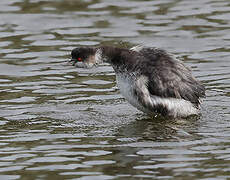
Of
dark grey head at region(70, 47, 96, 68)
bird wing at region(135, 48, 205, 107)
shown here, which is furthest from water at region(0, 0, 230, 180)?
dark grey head at region(70, 47, 96, 68)

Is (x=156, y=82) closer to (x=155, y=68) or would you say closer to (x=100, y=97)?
(x=155, y=68)

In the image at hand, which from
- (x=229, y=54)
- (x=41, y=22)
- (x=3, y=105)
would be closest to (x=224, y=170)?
(x=3, y=105)

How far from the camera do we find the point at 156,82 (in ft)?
41.9

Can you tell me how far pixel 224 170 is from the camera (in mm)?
10203

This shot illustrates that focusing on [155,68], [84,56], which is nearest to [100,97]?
[84,56]

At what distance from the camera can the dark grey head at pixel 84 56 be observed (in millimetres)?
13445

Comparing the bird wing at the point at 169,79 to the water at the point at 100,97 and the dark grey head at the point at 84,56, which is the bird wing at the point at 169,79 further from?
the dark grey head at the point at 84,56

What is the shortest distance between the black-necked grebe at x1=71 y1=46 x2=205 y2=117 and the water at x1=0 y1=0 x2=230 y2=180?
304 millimetres

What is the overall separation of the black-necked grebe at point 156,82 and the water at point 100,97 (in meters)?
0.30

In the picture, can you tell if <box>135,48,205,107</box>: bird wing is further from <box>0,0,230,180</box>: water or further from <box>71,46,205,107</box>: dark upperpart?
<box>0,0,230,180</box>: water

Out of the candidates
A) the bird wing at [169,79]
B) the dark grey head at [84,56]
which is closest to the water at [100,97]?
the bird wing at [169,79]

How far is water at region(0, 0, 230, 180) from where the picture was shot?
10.7 meters

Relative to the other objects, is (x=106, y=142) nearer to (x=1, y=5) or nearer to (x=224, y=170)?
(x=224, y=170)

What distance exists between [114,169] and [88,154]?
0.78 m
